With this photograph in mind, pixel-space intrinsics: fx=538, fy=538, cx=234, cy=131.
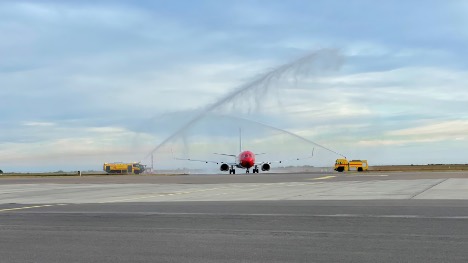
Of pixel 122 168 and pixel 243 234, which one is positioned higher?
pixel 122 168

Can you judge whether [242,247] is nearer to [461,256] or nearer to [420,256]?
[420,256]

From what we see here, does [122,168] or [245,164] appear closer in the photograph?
[245,164]

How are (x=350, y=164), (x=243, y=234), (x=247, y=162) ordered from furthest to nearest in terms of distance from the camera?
(x=350, y=164), (x=247, y=162), (x=243, y=234)

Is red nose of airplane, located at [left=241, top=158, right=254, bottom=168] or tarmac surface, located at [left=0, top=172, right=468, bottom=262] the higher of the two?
red nose of airplane, located at [left=241, top=158, right=254, bottom=168]

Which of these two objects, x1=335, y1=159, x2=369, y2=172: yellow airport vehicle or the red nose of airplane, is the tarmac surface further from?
x1=335, y1=159, x2=369, y2=172: yellow airport vehicle

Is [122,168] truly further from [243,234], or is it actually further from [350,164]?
[243,234]

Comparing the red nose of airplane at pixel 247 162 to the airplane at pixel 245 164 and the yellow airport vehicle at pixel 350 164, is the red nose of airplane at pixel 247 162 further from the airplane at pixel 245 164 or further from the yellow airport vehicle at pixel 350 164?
the yellow airport vehicle at pixel 350 164

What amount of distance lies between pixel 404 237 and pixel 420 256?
8.38ft

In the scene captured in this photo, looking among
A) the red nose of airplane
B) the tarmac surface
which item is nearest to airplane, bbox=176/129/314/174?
the red nose of airplane

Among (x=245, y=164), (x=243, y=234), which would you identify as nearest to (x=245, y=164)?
(x=245, y=164)

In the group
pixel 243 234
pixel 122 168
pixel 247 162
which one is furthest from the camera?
pixel 122 168

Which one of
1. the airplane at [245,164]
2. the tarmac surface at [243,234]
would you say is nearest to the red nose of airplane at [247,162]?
the airplane at [245,164]

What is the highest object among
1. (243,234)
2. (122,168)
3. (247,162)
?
(247,162)

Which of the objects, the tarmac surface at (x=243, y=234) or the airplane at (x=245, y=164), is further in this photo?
the airplane at (x=245, y=164)
